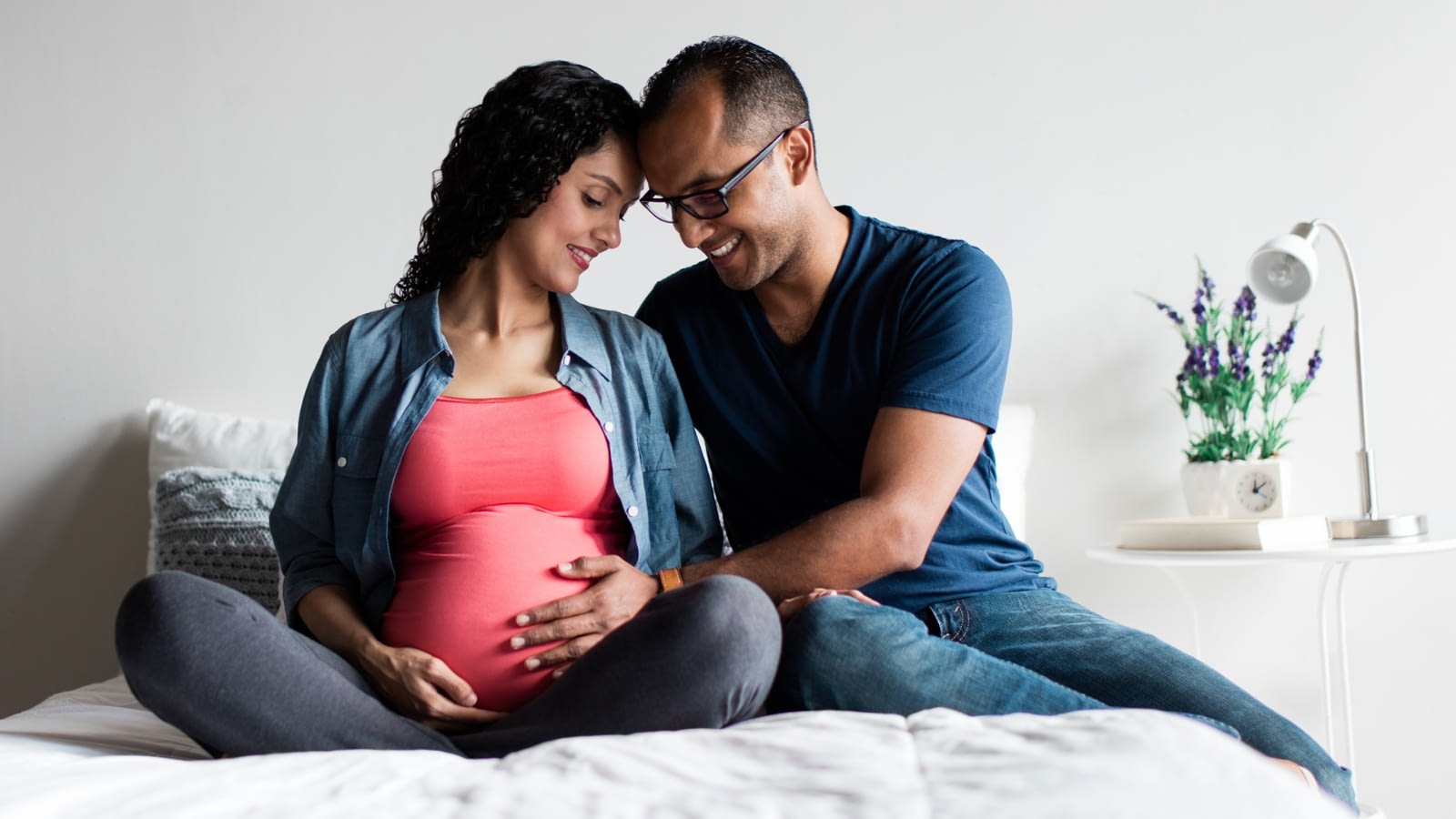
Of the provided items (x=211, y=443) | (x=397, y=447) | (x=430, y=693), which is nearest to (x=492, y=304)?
(x=397, y=447)

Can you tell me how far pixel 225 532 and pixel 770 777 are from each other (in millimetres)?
1466

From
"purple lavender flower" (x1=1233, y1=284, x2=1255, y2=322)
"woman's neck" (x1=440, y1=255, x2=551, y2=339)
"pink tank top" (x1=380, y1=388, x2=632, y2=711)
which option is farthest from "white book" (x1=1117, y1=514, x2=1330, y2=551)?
"woman's neck" (x1=440, y1=255, x2=551, y2=339)

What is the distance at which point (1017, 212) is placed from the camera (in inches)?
91.0

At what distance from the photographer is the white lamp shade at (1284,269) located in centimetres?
195

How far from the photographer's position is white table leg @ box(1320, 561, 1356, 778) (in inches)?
81.6

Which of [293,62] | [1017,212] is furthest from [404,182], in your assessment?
[1017,212]

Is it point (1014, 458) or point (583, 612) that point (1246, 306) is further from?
point (583, 612)

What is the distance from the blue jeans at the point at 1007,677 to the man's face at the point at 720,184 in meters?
0.54

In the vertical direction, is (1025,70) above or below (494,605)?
above

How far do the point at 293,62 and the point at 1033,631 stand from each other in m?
1.84

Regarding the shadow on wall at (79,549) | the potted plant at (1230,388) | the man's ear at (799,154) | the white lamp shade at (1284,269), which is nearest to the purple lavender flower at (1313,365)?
the potted plant at (1230,388)

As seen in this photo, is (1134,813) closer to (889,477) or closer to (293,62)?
(889,477)

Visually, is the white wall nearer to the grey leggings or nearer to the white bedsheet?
the grey leggings

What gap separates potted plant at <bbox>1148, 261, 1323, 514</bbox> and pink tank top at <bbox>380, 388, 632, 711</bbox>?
111cm
